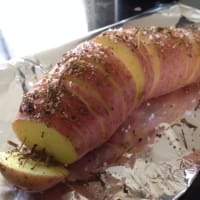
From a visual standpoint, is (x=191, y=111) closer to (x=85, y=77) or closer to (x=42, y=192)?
(x=85, y=77)

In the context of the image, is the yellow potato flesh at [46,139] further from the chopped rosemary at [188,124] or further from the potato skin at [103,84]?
the chopped rosemary at [188,124]

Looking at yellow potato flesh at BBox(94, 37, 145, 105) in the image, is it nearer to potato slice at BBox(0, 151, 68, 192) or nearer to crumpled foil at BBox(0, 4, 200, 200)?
crumpled foil at BBox(0, 4, 200, 200)

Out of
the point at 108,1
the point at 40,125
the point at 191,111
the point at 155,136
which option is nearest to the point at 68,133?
the point at 40,125

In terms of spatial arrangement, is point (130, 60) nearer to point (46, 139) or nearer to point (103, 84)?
point (103, 84)

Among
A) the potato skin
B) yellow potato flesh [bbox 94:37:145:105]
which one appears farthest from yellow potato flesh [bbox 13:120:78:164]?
yellow potato flesh [bbox 94:37:145:105]

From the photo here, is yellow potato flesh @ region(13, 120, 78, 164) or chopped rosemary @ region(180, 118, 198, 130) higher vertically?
yellow potato flesh @ region(13, 120, 78, 164)

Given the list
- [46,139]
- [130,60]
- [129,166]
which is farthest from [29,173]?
[130,60]

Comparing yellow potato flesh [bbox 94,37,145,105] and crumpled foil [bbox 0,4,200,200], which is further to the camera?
yellow potato flesh [bbox 94,37,145,105]
